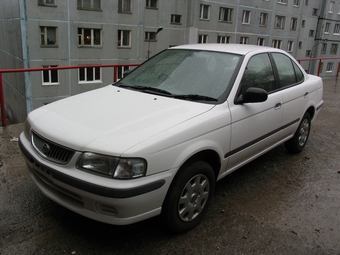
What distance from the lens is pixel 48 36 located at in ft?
100

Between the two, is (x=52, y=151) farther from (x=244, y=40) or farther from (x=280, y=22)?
(x=280, y=22)

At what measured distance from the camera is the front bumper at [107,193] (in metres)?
2.39

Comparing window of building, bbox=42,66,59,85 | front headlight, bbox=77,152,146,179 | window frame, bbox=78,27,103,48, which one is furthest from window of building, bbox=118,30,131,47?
front headlight, bbox=77,152,146,179

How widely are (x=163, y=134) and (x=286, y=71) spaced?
2.66 metres

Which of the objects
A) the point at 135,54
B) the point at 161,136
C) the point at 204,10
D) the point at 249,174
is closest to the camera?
the point at 161,136

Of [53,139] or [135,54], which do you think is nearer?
[53,139]

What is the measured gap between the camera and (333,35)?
183ft

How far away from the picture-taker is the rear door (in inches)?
134

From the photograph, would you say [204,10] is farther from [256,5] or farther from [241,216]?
[241,216]

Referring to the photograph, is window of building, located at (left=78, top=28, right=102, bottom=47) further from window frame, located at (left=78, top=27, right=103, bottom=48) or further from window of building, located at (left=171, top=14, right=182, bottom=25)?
window of building, located at (left=171, top=14, right=182, bottom=25)

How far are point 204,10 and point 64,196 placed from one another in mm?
40604

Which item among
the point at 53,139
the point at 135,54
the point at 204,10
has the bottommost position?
the point at 135,54

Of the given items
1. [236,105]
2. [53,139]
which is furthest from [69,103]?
[236,105]

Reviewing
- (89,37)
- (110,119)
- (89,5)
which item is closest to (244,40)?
(89,37)
